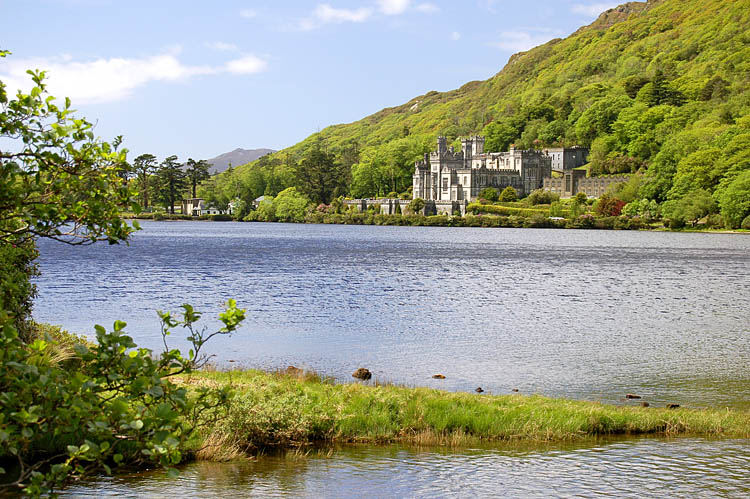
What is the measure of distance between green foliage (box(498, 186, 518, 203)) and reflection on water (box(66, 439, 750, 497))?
179049 millimetres

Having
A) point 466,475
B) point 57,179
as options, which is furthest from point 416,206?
point 57,179

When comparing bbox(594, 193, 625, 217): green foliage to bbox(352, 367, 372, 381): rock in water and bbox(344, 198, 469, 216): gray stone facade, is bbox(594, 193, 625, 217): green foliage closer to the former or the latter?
bbox(344, 198, 469, 216): gray stone facade

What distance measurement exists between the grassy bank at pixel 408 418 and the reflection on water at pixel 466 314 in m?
3.22

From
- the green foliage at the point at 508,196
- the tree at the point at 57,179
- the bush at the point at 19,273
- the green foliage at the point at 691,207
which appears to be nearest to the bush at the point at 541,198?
the green foliage at the point at 508,196

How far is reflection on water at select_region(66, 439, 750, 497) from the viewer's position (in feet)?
39.1

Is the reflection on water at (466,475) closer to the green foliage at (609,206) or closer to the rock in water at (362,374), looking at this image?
the rock in water at (362,374)

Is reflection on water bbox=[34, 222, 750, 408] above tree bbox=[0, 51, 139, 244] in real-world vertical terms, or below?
below

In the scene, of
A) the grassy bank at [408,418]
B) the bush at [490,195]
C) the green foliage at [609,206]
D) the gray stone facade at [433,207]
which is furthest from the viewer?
the bush at [490,195]

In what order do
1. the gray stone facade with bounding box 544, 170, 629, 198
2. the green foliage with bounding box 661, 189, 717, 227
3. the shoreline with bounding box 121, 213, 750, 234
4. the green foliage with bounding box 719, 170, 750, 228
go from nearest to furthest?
the green foliage with bounding box 719, 170, 750, 228, the green foliage with bounding box 661, 189, 717, 227, the shoreline with bounding box 121, 213, 750, 234, the gray stone facade with bounding box 544, 170, 629, 198

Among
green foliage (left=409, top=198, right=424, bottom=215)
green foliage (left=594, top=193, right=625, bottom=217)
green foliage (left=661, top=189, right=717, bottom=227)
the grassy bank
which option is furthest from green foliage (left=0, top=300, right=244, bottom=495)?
green foliage (left=409, top=198, right=424, bottom=215)

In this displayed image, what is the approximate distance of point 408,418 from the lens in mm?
15070

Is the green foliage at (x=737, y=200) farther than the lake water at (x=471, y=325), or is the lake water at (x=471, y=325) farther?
the green foliage at (x=737, y=200)

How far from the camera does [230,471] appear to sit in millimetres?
12523

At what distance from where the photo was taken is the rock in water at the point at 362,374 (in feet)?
69.2
